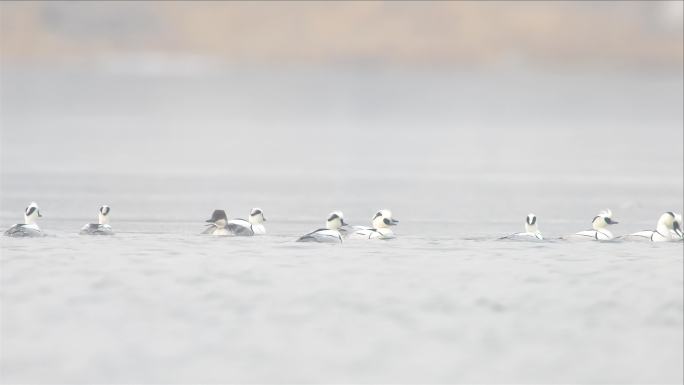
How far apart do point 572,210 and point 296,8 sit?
6328 centimetres

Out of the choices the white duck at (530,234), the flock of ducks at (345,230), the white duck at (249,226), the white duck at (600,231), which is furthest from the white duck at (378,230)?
the white duck at (600,231)

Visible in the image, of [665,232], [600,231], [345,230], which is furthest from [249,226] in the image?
[665,232]

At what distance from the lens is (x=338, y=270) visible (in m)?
8.93

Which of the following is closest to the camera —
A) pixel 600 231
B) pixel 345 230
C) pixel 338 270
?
pixel 338 270

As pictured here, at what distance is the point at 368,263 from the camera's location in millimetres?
→ 9219

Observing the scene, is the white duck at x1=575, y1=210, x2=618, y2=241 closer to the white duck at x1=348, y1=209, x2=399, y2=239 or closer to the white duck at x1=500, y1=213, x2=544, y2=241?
the white duck at x1=500, y1=213, x2=544, y2=241

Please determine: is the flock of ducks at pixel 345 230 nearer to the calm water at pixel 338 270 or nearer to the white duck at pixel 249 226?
the white duck at pixel 249 226

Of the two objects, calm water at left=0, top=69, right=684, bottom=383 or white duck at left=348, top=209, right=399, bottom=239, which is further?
white duck at left=348, top=209, right=399, bottom=239

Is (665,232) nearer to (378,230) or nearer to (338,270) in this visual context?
(378,230)

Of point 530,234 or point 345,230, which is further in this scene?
point 345,230

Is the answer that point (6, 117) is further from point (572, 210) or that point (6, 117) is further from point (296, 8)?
point (296, 8)

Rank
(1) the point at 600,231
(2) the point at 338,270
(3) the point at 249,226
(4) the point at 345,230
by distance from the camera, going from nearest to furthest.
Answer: (2) the point at 338,270 → (1) the point at 600,231 → (3) the point at 249,226 → (4) the point at 345,230

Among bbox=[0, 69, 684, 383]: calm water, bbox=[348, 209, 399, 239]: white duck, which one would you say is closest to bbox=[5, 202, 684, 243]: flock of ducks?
bbox=[348, 209, 399, 239]: white duck

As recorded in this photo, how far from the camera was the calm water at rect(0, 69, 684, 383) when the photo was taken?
7199 mm
